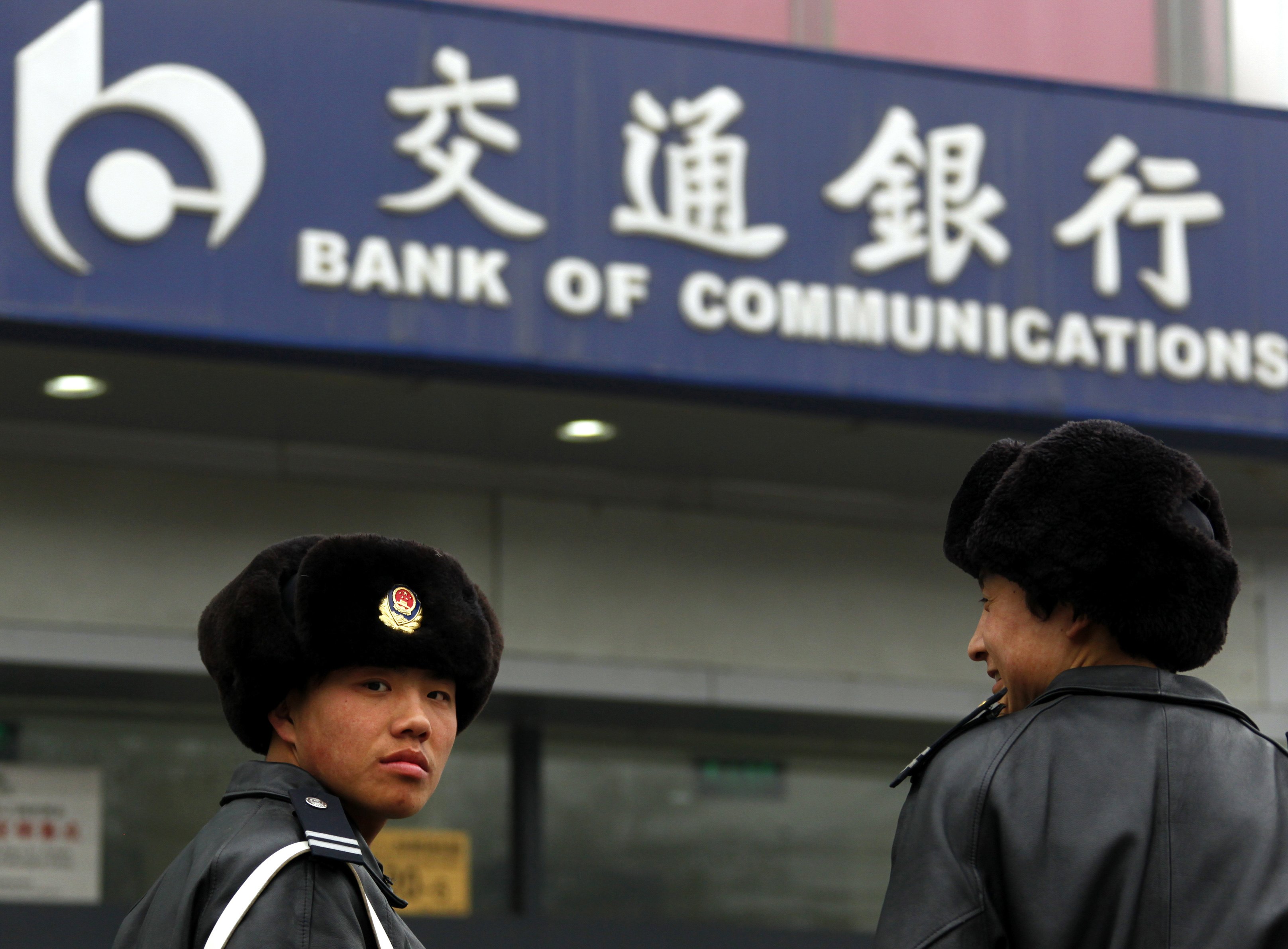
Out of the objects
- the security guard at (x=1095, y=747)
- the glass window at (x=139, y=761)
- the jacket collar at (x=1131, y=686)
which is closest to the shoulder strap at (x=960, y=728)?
the security guard at (x=1095, y=747)

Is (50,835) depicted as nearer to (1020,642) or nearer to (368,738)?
(368,738)

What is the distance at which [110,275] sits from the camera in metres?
7.23

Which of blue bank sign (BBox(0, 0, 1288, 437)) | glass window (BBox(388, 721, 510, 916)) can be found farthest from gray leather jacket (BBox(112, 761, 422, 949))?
glass window (BBox(388, 721, 510, 916))

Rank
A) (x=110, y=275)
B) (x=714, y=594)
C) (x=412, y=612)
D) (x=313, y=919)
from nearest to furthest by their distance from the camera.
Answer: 1. (x=313, y=919)
2. (x=412, y=612)
3. (x=110, y=275)
4. (x=714, y=594)

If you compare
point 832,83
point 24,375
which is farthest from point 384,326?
point 832,83

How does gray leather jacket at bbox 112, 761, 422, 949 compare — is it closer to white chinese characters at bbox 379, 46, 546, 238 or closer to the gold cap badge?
the gold cap badge

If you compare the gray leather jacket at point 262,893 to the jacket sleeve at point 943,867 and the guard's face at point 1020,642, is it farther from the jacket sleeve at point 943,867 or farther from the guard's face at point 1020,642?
the guard's face at point 1020,642

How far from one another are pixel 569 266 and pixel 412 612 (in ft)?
15.5

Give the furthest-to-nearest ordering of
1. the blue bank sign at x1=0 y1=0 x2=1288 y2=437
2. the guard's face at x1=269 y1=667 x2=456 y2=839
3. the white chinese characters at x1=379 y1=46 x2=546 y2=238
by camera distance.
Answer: the white chinese characters at x1=379 y1=46 x2=546 y2=238 < the blue bank sign at x1=0 y1=0 x2=1288 y2=437 < the guard's face at x1=269 y1=667 x2=456 y2=839

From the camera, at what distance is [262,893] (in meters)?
2.81

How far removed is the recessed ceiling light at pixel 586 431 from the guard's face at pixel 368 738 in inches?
208

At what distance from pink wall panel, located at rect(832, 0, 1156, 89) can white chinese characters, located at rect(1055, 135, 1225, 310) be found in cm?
104

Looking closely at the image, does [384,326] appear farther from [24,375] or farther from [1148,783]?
[1148,783]

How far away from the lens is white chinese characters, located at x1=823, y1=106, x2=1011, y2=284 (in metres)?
8.27
